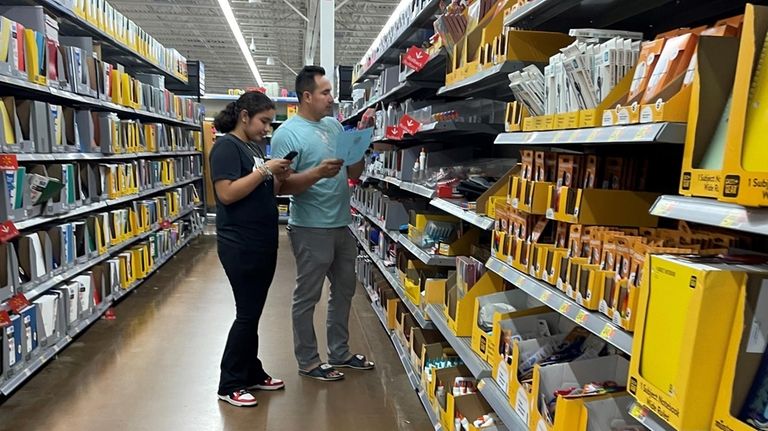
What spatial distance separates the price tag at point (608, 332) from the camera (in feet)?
4.22

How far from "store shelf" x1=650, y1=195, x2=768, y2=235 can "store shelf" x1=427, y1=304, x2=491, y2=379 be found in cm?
112

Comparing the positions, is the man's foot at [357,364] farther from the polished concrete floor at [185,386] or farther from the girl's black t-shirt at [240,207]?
the girl's black t-shirt at [240,207]

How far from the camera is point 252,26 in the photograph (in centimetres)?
1319

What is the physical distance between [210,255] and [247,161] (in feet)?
16.0

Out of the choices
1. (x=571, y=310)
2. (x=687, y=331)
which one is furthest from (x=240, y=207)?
(x=687, y=331)

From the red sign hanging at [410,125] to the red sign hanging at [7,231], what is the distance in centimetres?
225

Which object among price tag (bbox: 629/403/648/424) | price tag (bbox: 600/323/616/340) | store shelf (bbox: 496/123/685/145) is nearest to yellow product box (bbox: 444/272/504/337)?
store shelf (bbox: 496/123/685/145)

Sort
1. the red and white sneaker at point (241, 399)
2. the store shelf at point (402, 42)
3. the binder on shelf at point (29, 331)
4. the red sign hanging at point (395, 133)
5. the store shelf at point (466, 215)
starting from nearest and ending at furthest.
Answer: the store shelf at point (466, 215) → the red and white sneaker at point (241, 399) → the binder on shelf at point (29, 331) → the store shelf at point (402, 42) → the red sign hanging at point (395, 133)

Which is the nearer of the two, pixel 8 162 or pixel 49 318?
pixel 8 162

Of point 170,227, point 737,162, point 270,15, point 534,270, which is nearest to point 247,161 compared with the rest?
point 534,270

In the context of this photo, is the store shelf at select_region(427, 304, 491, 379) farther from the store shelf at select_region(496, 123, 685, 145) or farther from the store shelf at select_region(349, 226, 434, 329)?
the store shelf at select_region(496, 123, 685, 145)

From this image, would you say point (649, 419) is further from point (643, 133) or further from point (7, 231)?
point (7, 231)

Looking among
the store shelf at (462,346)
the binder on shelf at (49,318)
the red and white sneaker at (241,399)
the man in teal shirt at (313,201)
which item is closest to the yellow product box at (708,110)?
the store shelf at (462,346)

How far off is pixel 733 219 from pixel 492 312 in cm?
135
